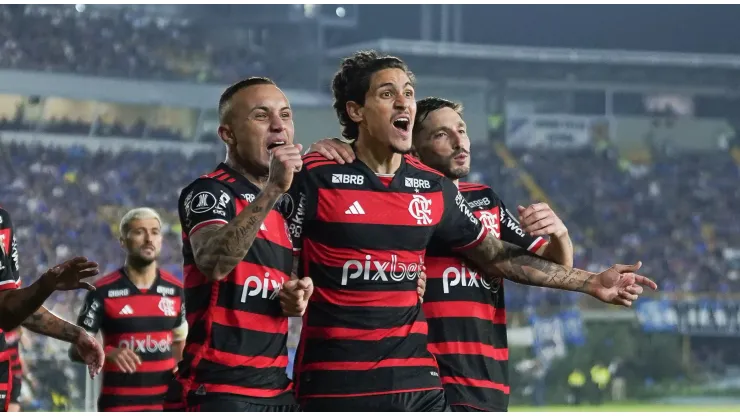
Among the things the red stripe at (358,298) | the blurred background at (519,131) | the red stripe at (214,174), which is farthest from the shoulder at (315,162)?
the blurred background at (519,131)

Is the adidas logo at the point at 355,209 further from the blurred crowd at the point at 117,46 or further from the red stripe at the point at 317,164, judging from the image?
the blurred crowd at the point at 117,46

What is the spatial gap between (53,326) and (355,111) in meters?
1.82

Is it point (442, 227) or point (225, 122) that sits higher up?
point (225, 122)

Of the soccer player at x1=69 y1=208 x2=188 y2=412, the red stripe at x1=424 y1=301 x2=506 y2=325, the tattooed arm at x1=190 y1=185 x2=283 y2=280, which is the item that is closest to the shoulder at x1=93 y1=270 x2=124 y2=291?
the soccer player at x1=69 y1=208 x2=188 y2=412

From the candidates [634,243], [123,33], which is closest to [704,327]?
[634,243]

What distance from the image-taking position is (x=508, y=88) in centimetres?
3378

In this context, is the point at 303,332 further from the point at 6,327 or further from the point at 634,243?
the point at 634,243

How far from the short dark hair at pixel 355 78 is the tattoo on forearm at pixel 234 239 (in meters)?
0.92

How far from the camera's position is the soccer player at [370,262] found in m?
4.42

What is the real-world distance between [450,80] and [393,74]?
28863 millimetres

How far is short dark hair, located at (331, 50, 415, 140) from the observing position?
4695mm

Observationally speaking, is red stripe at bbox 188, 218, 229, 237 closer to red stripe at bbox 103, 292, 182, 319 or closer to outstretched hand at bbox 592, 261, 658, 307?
outstretched hand at bbox 592, 261, 658, 307

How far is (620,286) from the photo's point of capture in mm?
4730

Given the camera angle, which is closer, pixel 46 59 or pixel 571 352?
pixel 571 352
